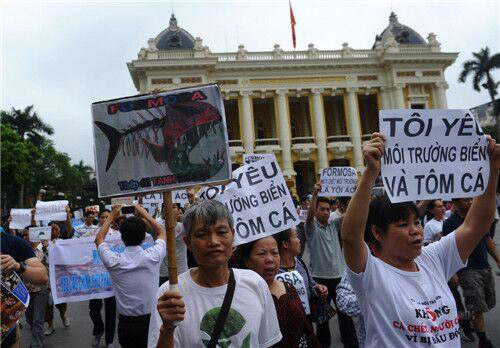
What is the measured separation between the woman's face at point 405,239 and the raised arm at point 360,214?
21cm

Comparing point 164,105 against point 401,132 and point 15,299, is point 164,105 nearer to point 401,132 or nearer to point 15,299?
point 401,132

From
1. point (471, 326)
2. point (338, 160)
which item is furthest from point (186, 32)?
point (471, 326)

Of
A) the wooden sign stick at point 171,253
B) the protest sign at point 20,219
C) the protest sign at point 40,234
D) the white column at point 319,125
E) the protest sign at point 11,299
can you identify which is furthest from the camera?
the white column at point 319,125

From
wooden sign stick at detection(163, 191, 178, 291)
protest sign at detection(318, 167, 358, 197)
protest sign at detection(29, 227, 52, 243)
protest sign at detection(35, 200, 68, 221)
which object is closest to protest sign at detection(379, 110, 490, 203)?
wooden sign stick at detection(163, 191, 178, 291)

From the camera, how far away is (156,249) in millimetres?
3711

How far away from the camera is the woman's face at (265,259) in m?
2.75

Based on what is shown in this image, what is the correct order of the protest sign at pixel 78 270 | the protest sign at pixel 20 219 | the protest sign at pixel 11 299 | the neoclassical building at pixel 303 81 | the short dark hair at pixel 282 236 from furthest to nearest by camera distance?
the neoclassical building at pixel 303 81 → the protest sign at pixel 20 219 → the protest sign at pixel 78 270 → the short dark hair at pixel 282 236 → the protest sign at pixel 11 299

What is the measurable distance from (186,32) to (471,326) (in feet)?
102

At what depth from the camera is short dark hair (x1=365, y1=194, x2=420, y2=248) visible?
2.16 metres

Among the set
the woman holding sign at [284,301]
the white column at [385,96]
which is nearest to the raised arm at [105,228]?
the woman holding sign at [284,301]

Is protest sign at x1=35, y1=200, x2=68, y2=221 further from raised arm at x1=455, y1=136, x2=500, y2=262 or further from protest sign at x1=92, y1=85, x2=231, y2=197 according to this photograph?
raised arm at x1=455, y1=136, x2=500, y2=262

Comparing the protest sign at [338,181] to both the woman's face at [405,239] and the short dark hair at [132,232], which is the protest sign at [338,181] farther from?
the woman's face at [405,239]

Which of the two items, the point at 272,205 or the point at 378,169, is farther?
the point at 272,205

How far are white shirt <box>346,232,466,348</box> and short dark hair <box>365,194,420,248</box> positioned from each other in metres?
0.19
